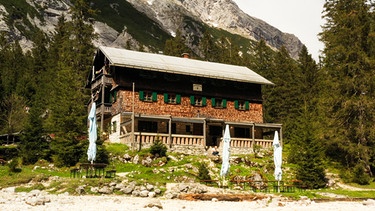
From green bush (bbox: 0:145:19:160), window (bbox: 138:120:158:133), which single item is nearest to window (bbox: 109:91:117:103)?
window (bbox: 138:120:158:133)

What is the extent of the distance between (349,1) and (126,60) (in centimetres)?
2011

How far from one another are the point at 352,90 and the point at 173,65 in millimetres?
15064

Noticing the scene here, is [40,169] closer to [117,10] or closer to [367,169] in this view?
[367,169]

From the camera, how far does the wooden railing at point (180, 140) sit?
3138cm

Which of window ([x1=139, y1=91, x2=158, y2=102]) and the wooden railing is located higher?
window ([x1=139, y1=91, x2=158, y2=102])

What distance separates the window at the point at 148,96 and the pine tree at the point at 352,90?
13.8 m

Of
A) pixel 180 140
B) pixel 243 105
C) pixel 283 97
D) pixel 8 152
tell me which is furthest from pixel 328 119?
pixel 283 97

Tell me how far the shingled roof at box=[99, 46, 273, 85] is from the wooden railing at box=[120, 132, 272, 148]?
5864 mm

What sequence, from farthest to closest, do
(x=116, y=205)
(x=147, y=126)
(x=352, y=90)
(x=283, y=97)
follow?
1. (x=283, y=97)
2. (x=147, y=126)
3. (x=352, y=90)
4. (x=116, y=205)

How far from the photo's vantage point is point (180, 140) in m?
33.1

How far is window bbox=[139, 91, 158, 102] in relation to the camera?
35.8m

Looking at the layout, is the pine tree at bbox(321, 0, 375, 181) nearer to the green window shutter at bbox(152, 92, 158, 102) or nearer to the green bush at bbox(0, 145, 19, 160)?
the green window shutter at bbox(152, 92, 158, 102)

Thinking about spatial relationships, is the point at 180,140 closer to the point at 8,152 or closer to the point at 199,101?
the point at 199,101

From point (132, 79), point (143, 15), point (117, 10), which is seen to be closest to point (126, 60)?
point (132, 79)
